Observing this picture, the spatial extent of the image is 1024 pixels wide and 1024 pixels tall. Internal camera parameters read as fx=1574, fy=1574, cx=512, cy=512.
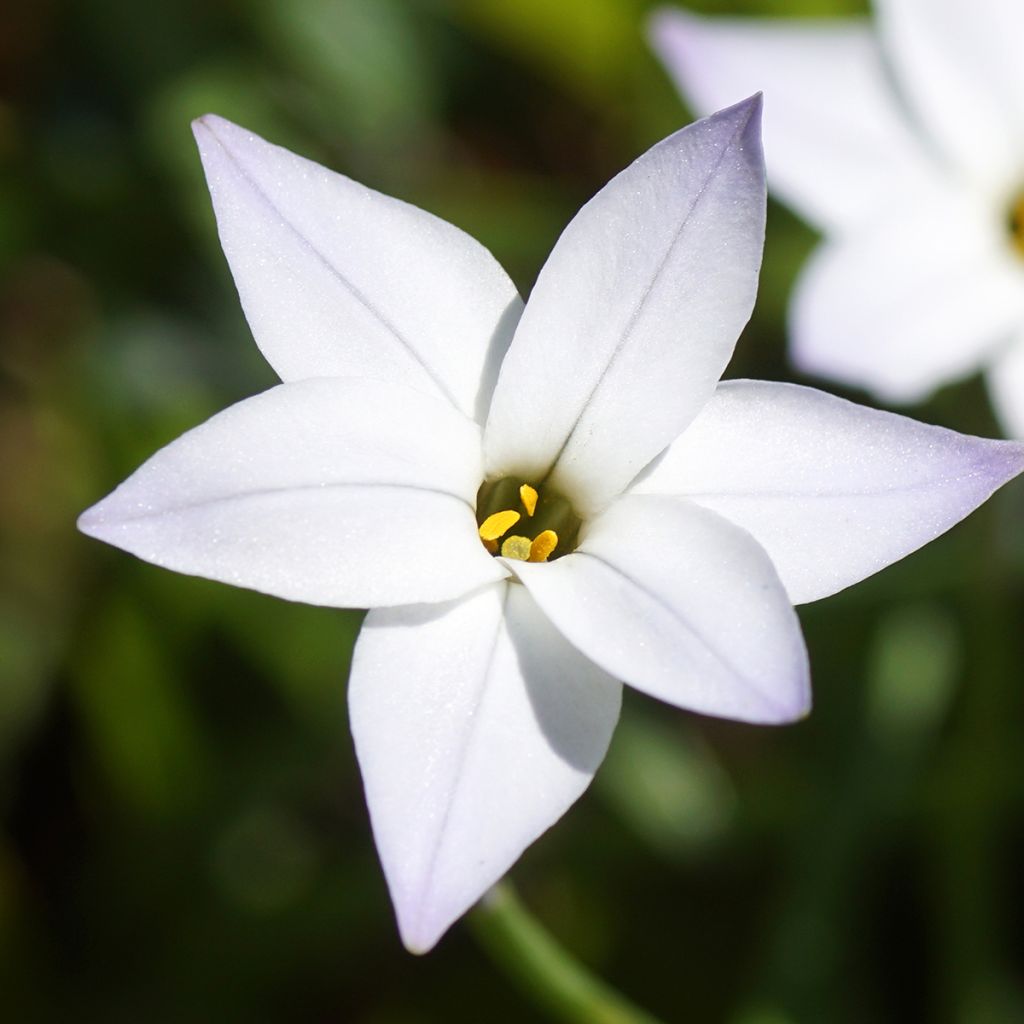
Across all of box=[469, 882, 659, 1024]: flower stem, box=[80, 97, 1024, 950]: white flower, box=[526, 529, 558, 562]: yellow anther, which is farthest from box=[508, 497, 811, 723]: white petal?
box=[469, 882, 659, 1024]: flower stem

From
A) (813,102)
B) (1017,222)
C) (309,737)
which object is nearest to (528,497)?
(813,102)

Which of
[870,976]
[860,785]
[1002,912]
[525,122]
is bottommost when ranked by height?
[870,976]

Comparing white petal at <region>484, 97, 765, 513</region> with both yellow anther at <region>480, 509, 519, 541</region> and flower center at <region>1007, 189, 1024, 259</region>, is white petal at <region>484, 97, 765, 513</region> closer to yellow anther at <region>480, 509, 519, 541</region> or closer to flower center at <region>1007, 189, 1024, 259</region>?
yellow anther at <region>480, 509, 519, 541</region>

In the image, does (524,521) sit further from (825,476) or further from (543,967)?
(543,967)

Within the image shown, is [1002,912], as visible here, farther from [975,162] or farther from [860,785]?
[975,162]

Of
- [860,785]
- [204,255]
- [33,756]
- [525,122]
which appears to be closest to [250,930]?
[33,756]

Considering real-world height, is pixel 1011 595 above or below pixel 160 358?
above

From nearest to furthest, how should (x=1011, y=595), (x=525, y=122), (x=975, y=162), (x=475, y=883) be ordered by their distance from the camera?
Answer: (x=475, y=883) < (x=975, y=162) < (x=1011, y=595) < (x=525, y=122)
